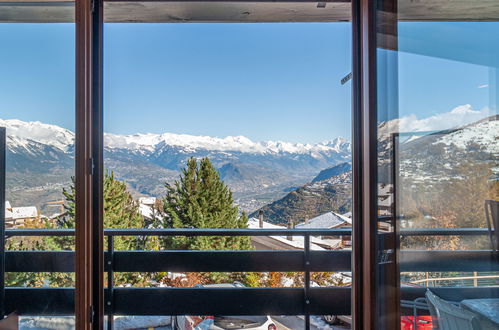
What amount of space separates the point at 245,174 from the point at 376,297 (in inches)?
128

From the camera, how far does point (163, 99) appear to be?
427cm

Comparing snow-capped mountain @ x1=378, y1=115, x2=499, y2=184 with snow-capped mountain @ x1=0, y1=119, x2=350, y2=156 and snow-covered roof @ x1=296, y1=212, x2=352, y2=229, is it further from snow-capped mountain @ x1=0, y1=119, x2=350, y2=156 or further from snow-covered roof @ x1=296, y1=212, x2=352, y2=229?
snow-capped mountain @ x1=0, y1=119, x2=350, y2=156

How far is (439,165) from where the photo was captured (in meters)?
0.91

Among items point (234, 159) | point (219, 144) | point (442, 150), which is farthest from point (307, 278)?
point (219, 144)

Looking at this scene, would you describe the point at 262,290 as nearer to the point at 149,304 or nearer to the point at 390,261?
the point at 149,304

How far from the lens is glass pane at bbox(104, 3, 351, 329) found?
210cm

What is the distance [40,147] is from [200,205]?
4.89 metres

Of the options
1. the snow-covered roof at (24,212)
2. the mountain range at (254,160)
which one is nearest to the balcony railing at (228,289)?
the mountain range at (254,160)

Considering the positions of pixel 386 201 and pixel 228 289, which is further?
pixel 228 289

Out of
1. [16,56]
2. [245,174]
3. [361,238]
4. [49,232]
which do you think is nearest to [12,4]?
[16,56]

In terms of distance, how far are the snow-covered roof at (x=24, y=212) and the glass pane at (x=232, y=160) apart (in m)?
0.38

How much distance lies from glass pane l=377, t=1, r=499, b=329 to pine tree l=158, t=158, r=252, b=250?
106 inches

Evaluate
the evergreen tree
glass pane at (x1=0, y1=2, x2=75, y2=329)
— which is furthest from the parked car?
glass pane at (x1=0, y1=2, x2=75, y2=329)

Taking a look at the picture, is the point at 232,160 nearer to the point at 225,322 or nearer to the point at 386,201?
the point at 225,322
